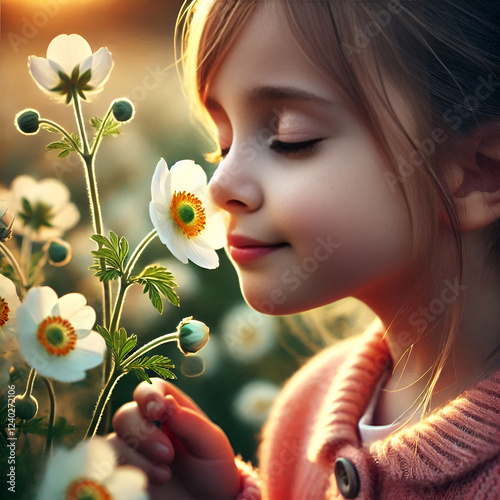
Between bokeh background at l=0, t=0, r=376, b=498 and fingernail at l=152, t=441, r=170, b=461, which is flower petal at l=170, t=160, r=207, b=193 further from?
fingernail at l=152, t=441, r=170, b=461

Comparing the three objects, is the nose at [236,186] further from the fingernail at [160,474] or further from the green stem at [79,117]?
the fingernail at [160,474]

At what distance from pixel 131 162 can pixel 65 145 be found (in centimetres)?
7

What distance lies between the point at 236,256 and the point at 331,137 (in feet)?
0.38

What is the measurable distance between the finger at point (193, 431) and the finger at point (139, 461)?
0.03 m

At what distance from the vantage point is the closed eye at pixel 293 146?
428 millimetres

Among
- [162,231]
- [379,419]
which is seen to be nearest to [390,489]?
[379,419]

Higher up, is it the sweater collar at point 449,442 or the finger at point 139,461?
the sweater collar at point 449,442

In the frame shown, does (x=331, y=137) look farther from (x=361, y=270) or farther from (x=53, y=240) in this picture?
(x=53, y=240)

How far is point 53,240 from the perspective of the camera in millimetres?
400

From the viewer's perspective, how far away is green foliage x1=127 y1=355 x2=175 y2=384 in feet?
1.25

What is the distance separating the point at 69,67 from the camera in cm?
39

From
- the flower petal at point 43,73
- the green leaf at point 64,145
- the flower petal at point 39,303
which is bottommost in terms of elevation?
the flower petal at point 39,303

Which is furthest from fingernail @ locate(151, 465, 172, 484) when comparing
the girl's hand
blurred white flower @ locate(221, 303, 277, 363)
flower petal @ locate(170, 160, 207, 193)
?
flower petal @ locate(170, 160, 207, 193)

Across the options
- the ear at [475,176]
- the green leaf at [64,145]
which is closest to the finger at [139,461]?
the green leaf at [64,145]
